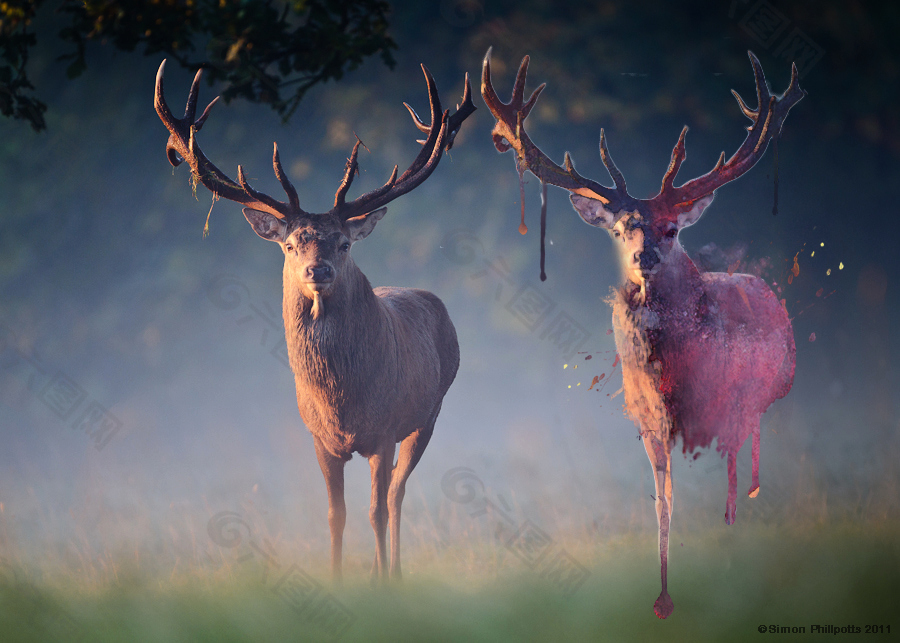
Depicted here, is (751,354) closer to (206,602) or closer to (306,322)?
(306,322)

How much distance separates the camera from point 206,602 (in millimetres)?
5016

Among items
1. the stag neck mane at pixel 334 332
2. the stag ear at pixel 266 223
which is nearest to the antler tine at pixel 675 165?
the stag neck mane at pixel 334 332

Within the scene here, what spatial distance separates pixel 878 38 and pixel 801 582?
4003 mm

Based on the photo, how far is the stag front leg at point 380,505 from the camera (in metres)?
5.35

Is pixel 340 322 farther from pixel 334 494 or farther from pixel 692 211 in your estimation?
pixel 692 211

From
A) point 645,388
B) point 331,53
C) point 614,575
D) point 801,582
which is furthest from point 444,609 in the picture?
point 331,53

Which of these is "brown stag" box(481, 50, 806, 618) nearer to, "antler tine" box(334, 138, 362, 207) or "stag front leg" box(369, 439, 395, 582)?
"antler tine" box(334, 138, 362, 207)

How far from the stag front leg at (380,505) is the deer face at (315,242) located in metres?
Answer: 1.17

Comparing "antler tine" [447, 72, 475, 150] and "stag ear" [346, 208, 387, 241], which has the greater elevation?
"antler tine" [447, 72, 475, 150]

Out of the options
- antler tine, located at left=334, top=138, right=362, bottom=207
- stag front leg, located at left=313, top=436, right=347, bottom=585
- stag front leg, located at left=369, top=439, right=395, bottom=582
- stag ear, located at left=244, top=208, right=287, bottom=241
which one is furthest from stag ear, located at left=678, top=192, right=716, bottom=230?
stag front leg, located at left=313, top=436, right=347, bottom=585

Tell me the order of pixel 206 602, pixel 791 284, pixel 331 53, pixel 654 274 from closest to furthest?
1. pixel 331 53
2. pixel 654 274
3. pixel 206 602
4. pixel 791 284

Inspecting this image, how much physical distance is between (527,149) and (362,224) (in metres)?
1.19

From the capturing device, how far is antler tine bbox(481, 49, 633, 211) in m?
4.98

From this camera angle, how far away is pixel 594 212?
16.3ft
